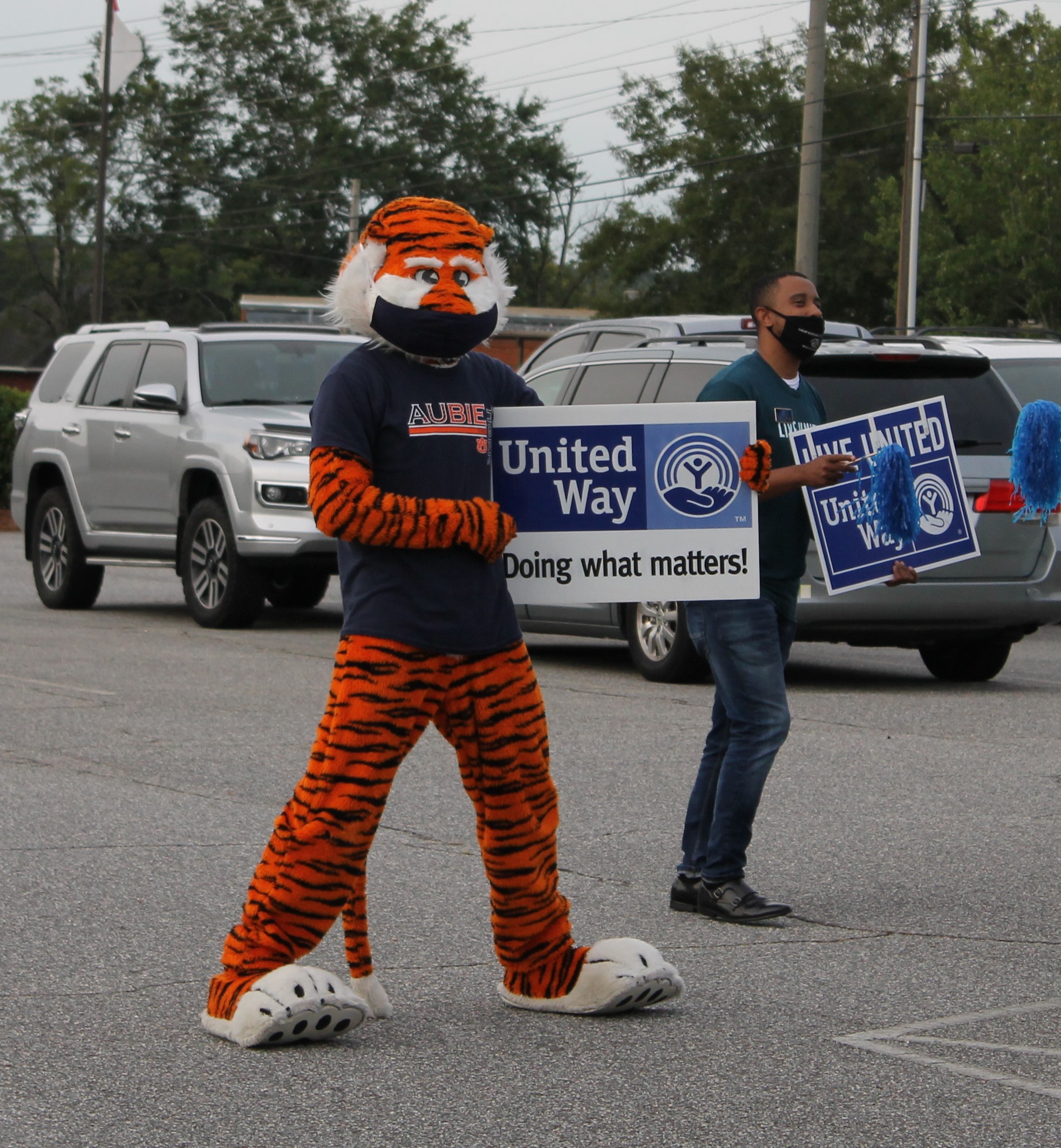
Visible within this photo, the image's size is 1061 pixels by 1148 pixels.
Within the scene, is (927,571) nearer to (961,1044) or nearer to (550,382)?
(550,382)

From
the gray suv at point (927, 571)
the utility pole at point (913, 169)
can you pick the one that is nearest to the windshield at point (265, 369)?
the gray suv at point (927, 571)

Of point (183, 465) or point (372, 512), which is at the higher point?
point (372, 512)

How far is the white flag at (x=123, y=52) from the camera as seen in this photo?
4038 centimetres

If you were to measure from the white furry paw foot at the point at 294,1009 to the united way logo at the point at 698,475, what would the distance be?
5.41ft

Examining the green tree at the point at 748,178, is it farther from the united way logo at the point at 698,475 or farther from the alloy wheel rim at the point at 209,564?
the united way logo at the point at 698,475

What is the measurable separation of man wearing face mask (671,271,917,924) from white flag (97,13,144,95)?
36.3m

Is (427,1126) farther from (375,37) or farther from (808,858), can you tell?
(375,37)

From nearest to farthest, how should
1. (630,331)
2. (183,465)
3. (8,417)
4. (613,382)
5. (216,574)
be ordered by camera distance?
(613,382) → (216,574) → (183,465) → (630,331) → (8,417)

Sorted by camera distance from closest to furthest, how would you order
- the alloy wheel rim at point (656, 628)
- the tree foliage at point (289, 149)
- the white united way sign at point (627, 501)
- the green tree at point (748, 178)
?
the white united way sign at point (627, 501) → the alloy wheel rim at point (656, 628) → the green tree at point (748, 178) → the tree foliage at point (289, 149)

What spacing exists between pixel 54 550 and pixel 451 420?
12.4m

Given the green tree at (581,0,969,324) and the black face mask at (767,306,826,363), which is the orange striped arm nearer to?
the black face mask at (767,306,826,363)

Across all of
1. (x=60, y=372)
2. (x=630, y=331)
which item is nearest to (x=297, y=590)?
(x=60, y=372)

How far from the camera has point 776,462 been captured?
232 inches

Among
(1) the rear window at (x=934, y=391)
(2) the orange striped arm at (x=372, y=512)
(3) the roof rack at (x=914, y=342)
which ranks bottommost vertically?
(2) the orange striped arm at (x=372, y=512)
